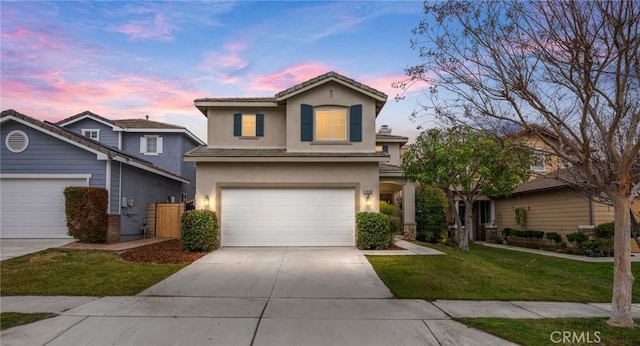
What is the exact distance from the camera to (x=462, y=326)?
612cm

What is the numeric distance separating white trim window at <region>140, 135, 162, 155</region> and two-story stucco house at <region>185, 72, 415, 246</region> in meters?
9.48

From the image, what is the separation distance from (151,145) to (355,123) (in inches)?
560

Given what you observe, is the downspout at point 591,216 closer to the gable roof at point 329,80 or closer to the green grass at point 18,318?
the gable roof at point 329,80

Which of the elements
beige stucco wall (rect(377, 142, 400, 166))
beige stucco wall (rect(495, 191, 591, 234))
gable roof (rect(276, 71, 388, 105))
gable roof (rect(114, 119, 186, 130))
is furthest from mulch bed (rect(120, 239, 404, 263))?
gable roof (rect(114, 119, 186, 130))

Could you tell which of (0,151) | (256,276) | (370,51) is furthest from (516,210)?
(0,151)

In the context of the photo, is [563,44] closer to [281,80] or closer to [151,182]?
[281,80]

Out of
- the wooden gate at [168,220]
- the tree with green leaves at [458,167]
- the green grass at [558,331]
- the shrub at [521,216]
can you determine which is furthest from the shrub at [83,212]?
the shrub at [521,216]

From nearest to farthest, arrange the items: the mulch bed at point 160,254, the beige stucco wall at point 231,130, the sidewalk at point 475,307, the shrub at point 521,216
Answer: the sidewalk at point 475,307 → the mulch bed at point 160,254 → the beige stucco wall at point 231,130 → the shrub at point 521,216

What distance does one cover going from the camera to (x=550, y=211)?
60.8ft

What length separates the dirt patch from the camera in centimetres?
1145

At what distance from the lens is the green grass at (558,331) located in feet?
17.9

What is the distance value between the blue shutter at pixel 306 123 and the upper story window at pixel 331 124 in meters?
0.26

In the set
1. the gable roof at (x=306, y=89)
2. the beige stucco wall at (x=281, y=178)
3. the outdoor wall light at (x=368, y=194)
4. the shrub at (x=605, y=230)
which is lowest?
the shrub at (x=605, y=230)

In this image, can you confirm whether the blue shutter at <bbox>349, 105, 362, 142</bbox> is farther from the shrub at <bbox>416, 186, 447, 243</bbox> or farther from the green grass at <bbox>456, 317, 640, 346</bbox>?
the green grass at <bbox>456, 317, 640, 346</bbox>
